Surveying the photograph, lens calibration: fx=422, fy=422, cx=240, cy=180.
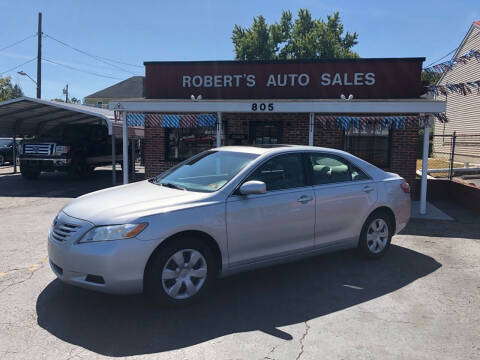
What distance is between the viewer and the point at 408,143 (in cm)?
1130

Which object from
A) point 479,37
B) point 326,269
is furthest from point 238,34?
point 326,269

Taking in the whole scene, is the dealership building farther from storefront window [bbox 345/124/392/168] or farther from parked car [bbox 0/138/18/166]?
parked car [bbox 0/138/18/166]

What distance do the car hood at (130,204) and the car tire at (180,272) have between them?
14.1 inches

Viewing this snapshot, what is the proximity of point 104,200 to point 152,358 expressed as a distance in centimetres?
173

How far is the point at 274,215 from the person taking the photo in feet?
14.9

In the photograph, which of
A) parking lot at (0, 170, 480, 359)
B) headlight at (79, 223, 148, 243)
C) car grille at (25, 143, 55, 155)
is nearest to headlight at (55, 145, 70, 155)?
car grille at (25, 143, 55, 155)

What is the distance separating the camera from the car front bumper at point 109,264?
368 centimetres

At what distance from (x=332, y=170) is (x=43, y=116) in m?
16.5

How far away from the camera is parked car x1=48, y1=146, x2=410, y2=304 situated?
3779 millimetres

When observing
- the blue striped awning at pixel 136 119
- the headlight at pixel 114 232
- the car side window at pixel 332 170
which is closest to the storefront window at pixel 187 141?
the blue striped awning at pixel 136 119

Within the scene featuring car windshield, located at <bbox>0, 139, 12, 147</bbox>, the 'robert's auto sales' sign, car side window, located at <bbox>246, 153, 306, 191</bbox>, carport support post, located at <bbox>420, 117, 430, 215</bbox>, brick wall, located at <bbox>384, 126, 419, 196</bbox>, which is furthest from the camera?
car windshield, located at <bbox>0, 139, 12, 147</bbox>

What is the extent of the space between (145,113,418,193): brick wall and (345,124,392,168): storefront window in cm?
18

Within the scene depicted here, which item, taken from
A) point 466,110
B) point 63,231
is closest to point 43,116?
point 63,231

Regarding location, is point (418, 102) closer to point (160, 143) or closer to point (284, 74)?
point (284, 74)
